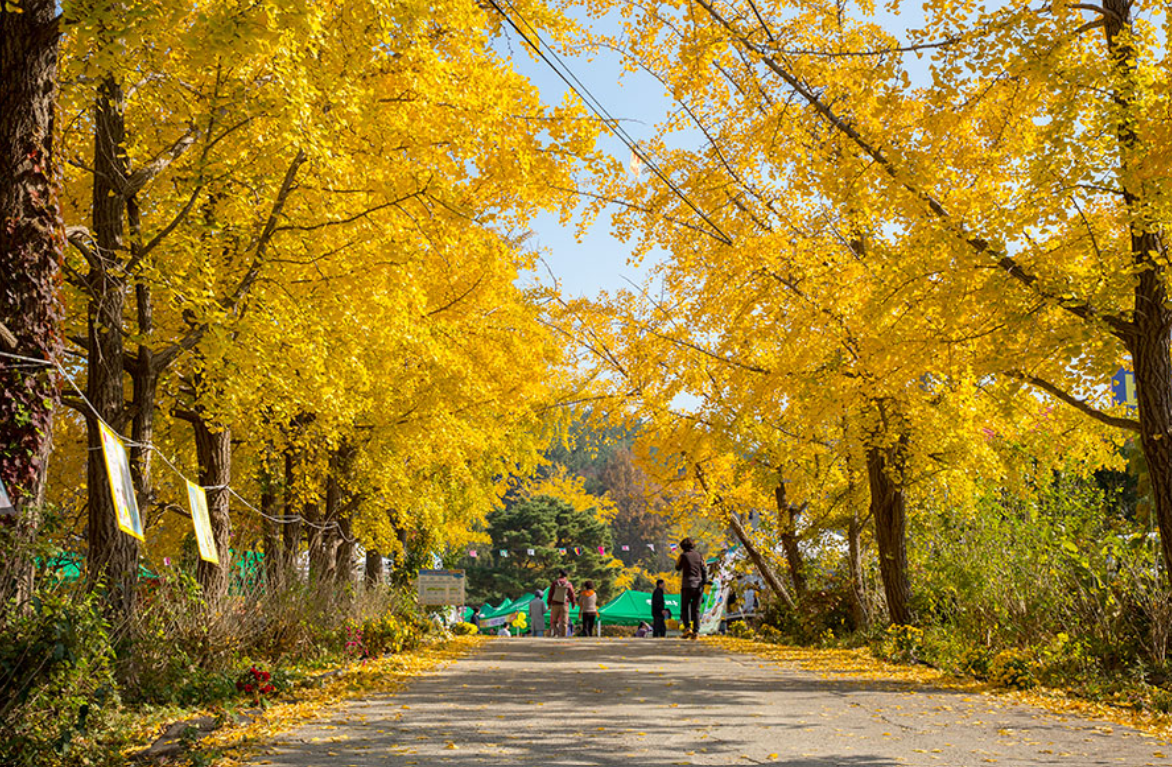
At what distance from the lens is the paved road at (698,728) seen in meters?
5.73

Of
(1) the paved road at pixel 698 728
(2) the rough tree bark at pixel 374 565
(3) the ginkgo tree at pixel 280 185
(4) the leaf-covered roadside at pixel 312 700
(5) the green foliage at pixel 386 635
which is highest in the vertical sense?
(3) the ginkgo tree at pixel 280 185

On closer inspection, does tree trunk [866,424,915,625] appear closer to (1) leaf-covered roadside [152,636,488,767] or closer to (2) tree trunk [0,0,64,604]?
(1) leaf-covered roadside [152,636,488,767]

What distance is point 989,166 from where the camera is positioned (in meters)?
9.90

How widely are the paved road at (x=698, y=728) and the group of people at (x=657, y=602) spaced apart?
7764mm

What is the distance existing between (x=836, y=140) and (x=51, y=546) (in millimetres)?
7964

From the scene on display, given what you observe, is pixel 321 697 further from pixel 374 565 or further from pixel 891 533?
pixel 374 565

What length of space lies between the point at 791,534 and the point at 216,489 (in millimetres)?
11263

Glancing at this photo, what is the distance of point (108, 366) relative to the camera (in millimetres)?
8133

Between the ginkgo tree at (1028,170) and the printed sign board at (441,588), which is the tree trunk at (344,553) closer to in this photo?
the printed sign board at (441,588)

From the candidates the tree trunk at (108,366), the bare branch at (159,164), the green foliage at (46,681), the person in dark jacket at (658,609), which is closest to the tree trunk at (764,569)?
the person in dark jacket at (658,609)

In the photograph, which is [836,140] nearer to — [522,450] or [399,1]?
[399,1]

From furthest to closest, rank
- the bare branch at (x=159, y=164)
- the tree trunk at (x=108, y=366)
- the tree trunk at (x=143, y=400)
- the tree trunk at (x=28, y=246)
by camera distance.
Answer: the tree trunk at (x=143, y=400), the bare branch at (x=159, y=164), the tree trunk at (x=108, y=366), the tree trunk at (x=28, y=246)

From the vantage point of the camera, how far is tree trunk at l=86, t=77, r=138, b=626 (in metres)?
7.96

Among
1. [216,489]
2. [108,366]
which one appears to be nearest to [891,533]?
[216,489]
